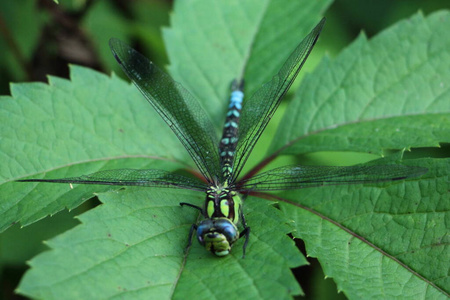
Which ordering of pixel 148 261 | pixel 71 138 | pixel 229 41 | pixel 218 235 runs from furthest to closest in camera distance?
pixel 229 41, pixel 71 138, pixel 218 235, pixel 148 261

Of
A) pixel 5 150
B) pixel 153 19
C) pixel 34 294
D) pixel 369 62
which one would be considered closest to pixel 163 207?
pixel 34 294

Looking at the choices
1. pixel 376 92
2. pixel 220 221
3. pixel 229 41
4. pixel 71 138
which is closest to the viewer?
pixel 220 221

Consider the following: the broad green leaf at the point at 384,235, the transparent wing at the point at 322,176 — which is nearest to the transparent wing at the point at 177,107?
the transparent wing at the point at 322,176

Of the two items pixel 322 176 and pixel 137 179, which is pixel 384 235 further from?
pixel 137 179

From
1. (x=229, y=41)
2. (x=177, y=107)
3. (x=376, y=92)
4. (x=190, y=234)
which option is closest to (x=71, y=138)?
(x=177, y=107)

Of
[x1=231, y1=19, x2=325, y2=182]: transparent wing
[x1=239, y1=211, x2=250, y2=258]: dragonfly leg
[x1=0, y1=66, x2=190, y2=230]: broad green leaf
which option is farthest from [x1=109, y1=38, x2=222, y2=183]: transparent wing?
[x1=239, y1=211, x2=250, y2=258]: dragonfly leg

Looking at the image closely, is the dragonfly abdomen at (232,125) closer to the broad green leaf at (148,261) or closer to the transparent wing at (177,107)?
the transparent wing at (177,107)
